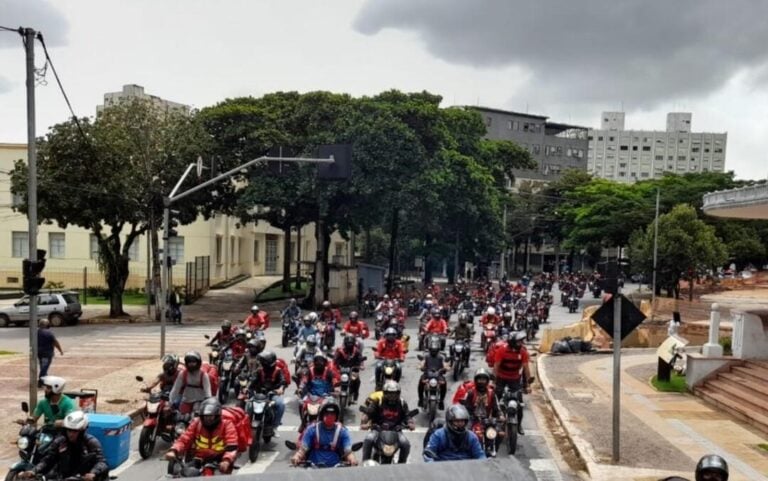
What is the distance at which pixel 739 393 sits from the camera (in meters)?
14.6

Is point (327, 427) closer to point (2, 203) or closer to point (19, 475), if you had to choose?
point (19, 475)

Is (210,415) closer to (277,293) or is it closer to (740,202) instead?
(740,202)

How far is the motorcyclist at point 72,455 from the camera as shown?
7137 mm

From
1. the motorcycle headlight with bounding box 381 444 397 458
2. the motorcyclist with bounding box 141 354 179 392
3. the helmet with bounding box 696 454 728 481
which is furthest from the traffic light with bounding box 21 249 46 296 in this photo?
the helmet with bounding box 696 454 728 481

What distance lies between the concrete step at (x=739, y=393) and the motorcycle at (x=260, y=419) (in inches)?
362

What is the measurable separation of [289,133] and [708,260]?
2221 cm

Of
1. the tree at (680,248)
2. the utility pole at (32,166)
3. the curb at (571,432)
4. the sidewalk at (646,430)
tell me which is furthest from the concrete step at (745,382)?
the tree at (680,248)

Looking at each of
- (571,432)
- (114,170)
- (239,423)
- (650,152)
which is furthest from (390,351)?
(650,152)

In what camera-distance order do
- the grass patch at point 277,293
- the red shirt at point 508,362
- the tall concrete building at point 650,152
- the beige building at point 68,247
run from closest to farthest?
the red shirt at point 508,362, the grass patch at point 277,293, the beige building at point 68,247, the tall concrete building at point 650,152

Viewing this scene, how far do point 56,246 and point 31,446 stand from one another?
4216 cm

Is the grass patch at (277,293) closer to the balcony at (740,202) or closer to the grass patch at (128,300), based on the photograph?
the grass patch at (128,300)

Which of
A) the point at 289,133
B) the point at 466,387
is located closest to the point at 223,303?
the point at 289,133

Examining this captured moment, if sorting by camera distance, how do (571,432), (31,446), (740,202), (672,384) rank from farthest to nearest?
(672,384), (740,202), (571,432), (31,446)

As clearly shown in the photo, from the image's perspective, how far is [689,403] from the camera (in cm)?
1510
